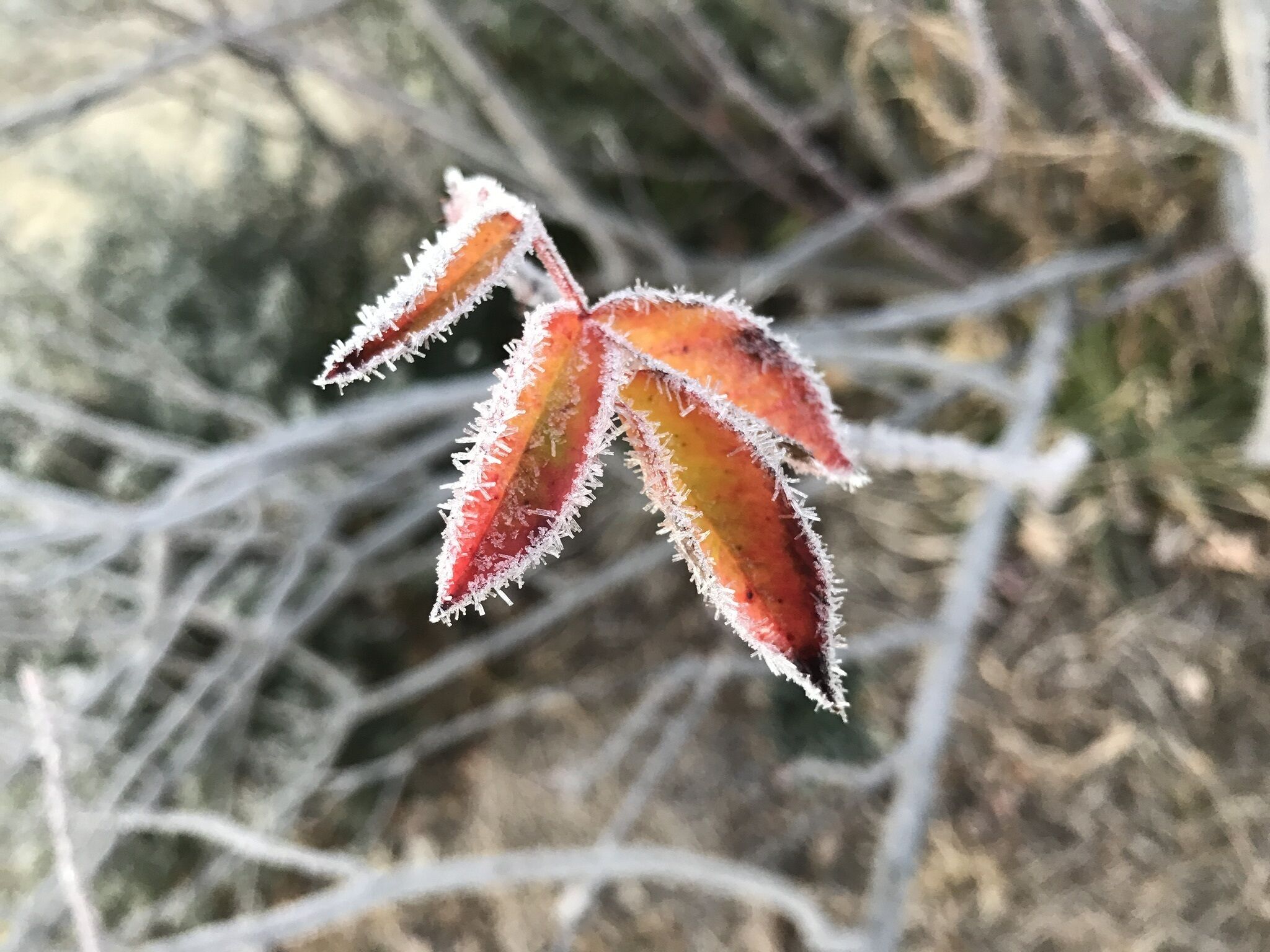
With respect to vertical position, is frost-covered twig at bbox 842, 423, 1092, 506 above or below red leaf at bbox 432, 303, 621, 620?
below

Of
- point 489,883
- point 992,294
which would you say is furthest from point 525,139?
point 489,883

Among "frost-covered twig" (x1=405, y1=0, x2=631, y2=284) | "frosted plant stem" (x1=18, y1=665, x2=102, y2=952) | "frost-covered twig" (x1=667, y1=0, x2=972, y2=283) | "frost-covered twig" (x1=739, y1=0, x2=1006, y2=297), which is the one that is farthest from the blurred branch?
"frost-covered twig" (x1=739, y1=0, x2=1006, y2=297)

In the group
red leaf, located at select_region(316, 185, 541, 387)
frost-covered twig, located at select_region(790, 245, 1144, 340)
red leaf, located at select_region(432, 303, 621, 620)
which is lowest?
frost-covered twig, located at select_region(790, 245, 1144, 340)

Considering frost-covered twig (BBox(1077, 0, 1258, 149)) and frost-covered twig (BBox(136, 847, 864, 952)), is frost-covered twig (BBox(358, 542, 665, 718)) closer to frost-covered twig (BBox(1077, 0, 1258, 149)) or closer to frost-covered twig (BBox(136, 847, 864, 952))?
frost-covered twig (BBox(136, 847, 864, 952))

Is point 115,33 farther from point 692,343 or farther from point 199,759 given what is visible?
point 692,343

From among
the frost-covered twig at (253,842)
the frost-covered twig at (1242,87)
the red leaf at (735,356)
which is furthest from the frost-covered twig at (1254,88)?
the frost-covered twig at (253,842)

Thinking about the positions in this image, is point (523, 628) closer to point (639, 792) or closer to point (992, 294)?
point (639, 792)
